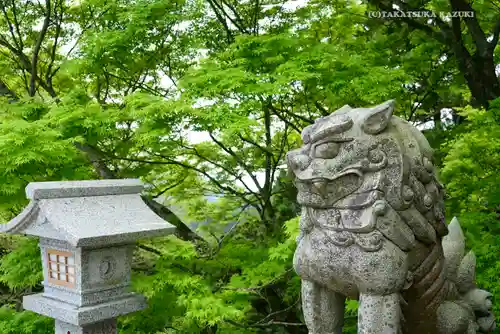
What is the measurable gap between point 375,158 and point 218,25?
6022 mm

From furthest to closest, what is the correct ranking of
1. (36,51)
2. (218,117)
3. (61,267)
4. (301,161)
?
(36,51) → (218,117) → (61,267) → (301,161)

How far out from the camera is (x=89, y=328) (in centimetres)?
501

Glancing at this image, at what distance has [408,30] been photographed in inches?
341

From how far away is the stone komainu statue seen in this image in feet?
9.34

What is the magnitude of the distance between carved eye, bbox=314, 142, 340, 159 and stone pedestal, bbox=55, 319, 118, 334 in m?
3.25

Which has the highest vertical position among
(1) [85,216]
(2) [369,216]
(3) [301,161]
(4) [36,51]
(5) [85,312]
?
(4) [36,51]

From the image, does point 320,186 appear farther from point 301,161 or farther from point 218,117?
point 218,117

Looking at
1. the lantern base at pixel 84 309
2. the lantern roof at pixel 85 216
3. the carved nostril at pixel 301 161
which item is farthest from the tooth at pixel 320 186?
the lantern base at pixel 84 309

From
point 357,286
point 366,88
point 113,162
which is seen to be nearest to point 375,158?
point 357,286

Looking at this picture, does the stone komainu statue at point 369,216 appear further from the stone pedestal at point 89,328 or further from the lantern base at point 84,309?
the stone pedestal at point 89,328

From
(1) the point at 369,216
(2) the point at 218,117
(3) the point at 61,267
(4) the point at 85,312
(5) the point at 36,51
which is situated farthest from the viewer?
(5) the point at 36,51

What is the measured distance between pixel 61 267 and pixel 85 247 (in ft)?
1.56

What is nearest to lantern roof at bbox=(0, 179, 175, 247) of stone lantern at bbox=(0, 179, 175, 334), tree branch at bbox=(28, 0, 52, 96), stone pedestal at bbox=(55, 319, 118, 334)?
stone lantern at bbox=(0, 179, 175, 334)

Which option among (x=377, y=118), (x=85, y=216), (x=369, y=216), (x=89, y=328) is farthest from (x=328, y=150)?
(x=89, y=328)
